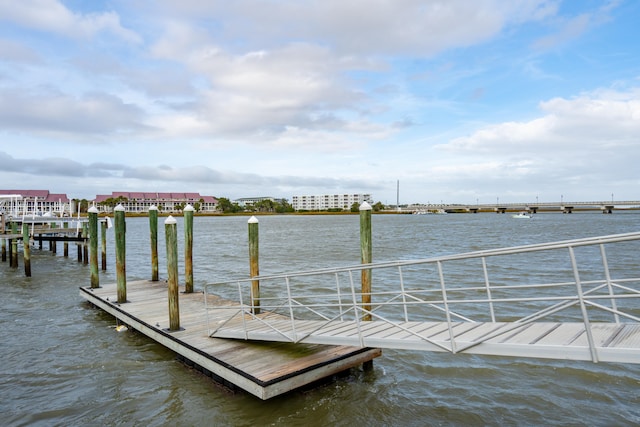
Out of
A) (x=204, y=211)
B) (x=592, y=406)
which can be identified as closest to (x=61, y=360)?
(x=592, y=406)

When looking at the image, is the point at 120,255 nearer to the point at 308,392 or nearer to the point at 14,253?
the point at 308,392

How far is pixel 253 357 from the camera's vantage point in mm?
7281

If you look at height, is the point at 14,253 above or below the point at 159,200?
below

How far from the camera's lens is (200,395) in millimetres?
7270

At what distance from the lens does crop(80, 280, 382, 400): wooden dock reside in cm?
649

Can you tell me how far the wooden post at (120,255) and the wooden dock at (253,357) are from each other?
5.27 ft

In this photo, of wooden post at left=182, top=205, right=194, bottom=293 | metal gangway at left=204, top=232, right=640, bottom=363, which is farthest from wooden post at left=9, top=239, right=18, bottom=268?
wooden post at left=182, top=205, right=194, bottom=293

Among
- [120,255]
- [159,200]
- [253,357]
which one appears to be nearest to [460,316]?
[253,357]

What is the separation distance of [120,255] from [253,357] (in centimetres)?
660

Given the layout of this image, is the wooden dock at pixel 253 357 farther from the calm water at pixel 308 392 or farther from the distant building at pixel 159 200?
the distant building at pixel 159 200

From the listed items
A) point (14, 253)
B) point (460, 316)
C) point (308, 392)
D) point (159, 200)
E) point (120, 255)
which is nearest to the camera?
point (460, 316)

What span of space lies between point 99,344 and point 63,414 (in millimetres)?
3454

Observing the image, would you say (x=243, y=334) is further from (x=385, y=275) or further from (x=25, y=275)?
(x=25, y=275)

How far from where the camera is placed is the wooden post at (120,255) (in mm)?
11758
